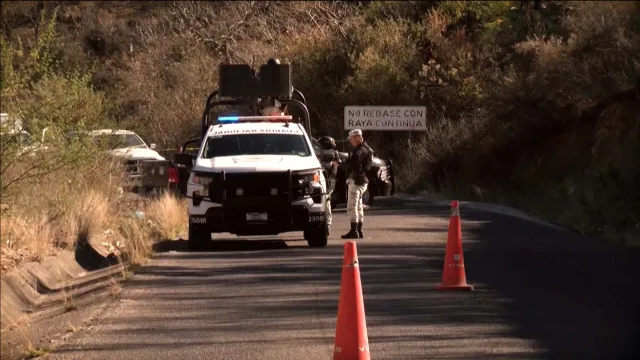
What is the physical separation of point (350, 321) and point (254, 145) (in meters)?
9.85

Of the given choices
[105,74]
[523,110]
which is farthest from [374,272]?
[105,74]

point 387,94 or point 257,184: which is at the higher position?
point 387,94

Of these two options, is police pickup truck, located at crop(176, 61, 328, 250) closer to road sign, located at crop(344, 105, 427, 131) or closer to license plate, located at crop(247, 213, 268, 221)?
license plate, located at crop(247, 213, 268, 221)

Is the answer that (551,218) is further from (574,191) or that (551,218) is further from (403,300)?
(403,300)

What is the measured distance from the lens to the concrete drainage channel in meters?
10.6

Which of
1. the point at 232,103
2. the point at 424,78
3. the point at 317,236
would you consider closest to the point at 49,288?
the point at 317,236

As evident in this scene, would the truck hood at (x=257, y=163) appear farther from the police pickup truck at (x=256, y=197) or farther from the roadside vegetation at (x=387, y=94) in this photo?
the roadside vegetation at (x=387, y=94)

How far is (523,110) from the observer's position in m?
30.8

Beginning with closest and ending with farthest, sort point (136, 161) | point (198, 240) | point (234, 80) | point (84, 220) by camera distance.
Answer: point (198, 240) → point (84, 220) → point (234, 80) → point (136, 161)

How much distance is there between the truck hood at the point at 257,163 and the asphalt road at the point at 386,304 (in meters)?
1.20

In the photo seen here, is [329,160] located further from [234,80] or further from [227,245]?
[234,80]

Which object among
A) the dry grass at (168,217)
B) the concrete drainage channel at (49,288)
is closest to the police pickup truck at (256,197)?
the concrete drainage channel at (49,288)

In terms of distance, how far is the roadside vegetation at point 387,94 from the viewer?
58.6 ft

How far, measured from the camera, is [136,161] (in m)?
26.9
